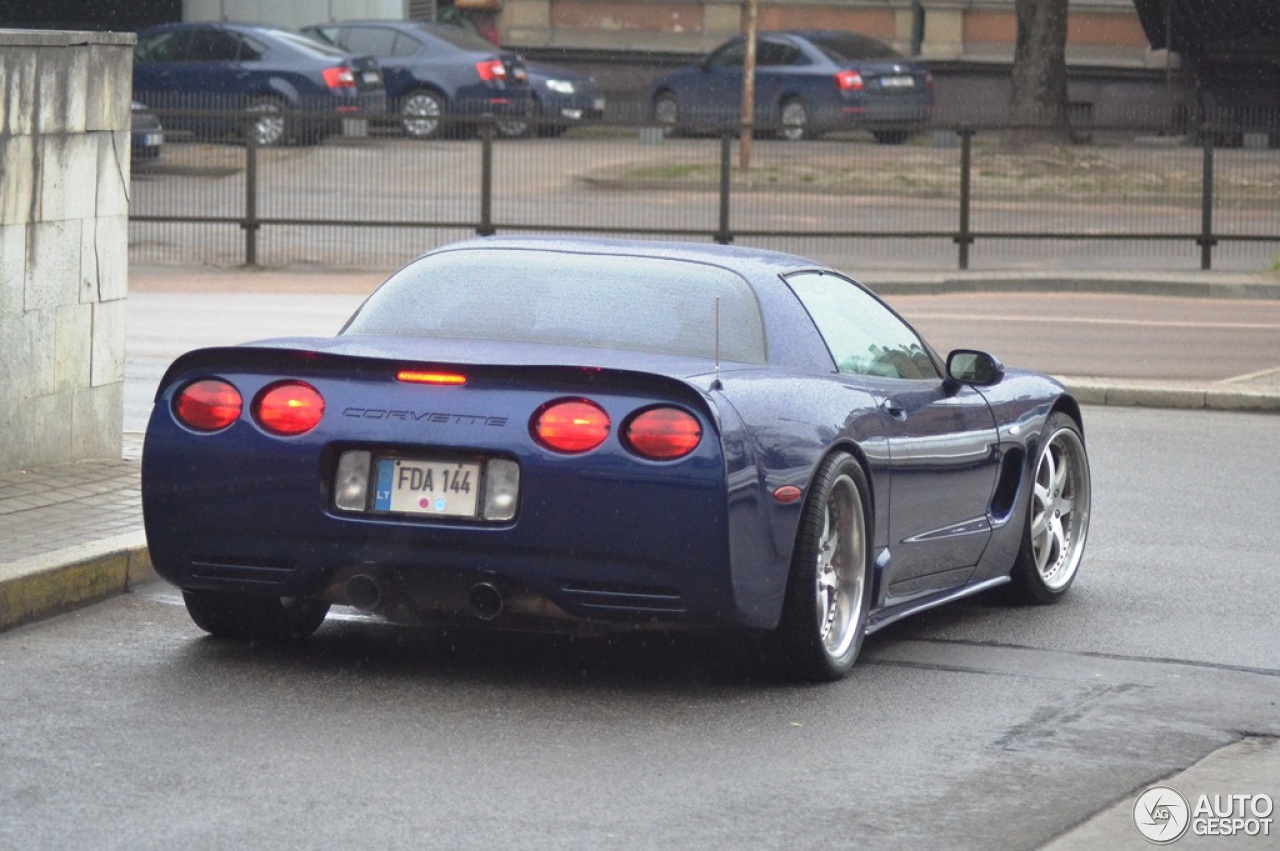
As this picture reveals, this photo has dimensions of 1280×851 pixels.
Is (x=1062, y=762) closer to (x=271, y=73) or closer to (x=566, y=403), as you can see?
(x=566, y=403)

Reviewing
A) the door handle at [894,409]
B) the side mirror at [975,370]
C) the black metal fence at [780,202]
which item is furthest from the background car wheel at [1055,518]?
the black metal fence at [780,202]

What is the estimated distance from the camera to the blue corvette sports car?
20.8 ft

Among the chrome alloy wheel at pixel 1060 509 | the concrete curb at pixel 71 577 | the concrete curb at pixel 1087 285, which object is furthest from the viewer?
the concrete curb at pixel 1087 285

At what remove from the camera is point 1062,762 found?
6012 mm

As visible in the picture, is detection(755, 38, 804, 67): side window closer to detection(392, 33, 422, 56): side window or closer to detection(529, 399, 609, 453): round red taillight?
detection(392, 33, 422, 56): side window

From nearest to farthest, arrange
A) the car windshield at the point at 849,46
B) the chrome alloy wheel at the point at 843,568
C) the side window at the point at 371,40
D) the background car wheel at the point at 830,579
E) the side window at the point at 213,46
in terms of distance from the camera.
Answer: the background car wheel at the point at 830,579, the chrome alloy wheel at the point at 843,568, the side window at the point at 213,46, the side window at the point at 371,40, the car windshield at the point at 849,46

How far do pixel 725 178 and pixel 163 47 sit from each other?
12.6 metres

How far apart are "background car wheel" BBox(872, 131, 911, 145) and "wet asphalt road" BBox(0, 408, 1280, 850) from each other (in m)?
16.9

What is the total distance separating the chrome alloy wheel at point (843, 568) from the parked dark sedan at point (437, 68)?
27.1m

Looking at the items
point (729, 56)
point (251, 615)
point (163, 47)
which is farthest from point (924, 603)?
point (729, 56)

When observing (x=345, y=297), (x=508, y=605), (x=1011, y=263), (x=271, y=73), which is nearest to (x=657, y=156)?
(x=1011, y=263)

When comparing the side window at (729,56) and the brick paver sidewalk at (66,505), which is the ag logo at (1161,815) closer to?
the brick paver sidewalk at (66,505)

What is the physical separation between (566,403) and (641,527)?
1.26ft

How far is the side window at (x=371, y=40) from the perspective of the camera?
116 feet
